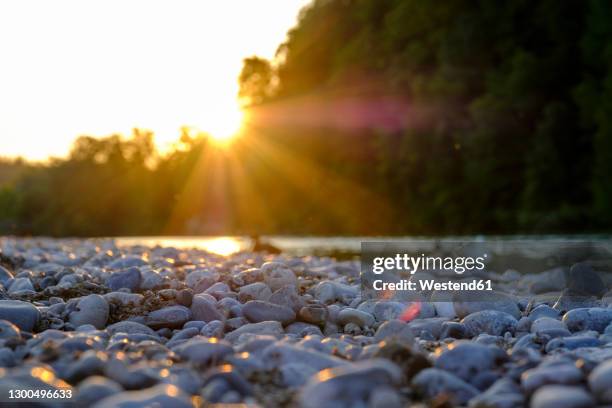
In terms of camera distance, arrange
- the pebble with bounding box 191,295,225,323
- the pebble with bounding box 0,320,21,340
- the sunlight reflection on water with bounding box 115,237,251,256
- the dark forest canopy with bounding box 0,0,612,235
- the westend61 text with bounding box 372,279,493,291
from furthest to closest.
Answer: the dark forest canopy with bounding box 0,0,612,235, the sunlight reflection on water with bounding box 115,237,251,256, the westend61 text with bounding box 372,279,493,291, the pebble with bounding box 191,295,225,323, the pebble with bounding box 0,320,21,340

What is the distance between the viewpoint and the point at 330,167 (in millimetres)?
28328

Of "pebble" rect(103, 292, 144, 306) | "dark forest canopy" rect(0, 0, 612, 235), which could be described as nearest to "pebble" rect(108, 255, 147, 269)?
"pebble" rect(103, 292, 144, 306)

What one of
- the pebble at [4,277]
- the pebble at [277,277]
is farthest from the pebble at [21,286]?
the pebble at [277,277]

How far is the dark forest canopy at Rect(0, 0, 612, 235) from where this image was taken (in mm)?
19438

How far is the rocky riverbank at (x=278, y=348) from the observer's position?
1.71 metres

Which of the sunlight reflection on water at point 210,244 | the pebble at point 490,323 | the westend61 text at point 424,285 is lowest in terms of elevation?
the sunlight reflection on water at point 210,244

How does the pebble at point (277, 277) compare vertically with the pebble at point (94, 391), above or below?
above

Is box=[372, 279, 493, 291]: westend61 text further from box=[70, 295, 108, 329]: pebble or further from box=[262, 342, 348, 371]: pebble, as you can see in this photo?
box=[262, 342, 348, 371]: pebble

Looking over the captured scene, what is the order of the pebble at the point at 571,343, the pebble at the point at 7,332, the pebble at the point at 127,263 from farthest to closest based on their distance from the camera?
1. the pebble at the point at 127,263
2. the pebble at the point at 571,343
3. the pebble at the point at 7,332

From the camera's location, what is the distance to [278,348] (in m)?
2.03

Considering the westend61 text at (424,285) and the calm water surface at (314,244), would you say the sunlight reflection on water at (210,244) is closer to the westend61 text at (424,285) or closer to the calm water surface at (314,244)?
the calm water surface at (314,244)

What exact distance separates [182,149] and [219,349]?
32.9 meters

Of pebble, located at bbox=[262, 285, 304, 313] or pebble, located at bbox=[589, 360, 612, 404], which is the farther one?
pebble, located at bbox=[262, 285, 304, 313]

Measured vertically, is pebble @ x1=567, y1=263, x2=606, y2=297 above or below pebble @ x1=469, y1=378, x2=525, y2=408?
above
